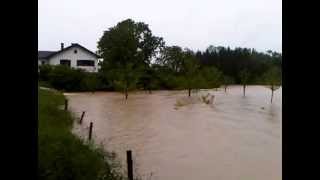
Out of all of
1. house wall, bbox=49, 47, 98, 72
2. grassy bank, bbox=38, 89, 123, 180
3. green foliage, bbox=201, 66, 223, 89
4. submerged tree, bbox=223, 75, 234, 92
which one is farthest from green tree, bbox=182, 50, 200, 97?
grassy bank, bbox=38, 89, 123, 180

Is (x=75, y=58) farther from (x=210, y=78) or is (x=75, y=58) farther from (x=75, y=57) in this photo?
(x=210, y=78)

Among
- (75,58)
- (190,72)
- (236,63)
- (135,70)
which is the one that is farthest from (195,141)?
(236,63)

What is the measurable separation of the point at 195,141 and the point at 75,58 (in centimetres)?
4740

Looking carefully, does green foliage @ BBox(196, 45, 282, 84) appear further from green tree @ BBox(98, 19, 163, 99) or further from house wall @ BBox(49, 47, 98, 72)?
house wall @ BBox(49, 47, 98, 72)

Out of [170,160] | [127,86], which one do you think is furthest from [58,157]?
[127,86]

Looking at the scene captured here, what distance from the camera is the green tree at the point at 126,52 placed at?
54575 mm

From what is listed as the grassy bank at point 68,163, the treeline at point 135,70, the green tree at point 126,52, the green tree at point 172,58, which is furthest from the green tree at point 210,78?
the grassy bank at point 68,163
